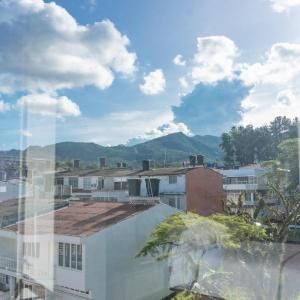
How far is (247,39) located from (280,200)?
4.92 feet

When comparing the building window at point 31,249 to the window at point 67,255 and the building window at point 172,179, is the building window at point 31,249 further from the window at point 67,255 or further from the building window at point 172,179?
the building window at point 172,179

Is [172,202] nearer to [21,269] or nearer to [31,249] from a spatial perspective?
[31,249]

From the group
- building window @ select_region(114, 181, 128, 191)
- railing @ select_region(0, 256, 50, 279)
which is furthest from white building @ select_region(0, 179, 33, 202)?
building window @ select_region(114, 181, 128, 191)

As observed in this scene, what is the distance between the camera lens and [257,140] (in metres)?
4.54

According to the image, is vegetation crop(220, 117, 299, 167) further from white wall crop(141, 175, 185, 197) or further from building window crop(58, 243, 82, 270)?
building window crop(58, 243, 82, 270)

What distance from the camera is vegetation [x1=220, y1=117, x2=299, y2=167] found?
125 inches

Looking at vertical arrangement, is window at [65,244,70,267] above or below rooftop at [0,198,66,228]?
below

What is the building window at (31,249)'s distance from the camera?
306 cm

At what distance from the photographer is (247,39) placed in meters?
2.41

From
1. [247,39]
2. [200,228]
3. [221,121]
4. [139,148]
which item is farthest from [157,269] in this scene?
[247,39]

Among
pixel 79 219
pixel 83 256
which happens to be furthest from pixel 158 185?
pixel 83 256

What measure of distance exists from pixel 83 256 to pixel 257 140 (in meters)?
2.45

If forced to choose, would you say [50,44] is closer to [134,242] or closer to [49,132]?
[49,132]

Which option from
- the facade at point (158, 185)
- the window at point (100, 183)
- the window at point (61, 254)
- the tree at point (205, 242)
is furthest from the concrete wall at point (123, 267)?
the window at point (100, 183)
